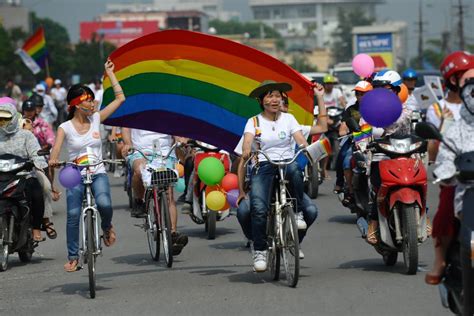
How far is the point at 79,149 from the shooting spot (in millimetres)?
11281

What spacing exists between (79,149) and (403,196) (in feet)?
9.46

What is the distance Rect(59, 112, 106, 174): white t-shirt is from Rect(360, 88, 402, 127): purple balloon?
8.79 ft

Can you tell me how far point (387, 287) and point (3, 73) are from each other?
3096 inches

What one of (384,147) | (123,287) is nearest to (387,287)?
(384,147)

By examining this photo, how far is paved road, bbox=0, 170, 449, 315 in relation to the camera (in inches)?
382

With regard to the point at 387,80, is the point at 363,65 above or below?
above

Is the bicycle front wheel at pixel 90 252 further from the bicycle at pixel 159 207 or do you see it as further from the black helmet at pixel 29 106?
the black helmet at pixel 29 106

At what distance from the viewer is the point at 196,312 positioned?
31.4ft

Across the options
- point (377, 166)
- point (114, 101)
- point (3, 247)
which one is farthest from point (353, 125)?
point (3, 247)

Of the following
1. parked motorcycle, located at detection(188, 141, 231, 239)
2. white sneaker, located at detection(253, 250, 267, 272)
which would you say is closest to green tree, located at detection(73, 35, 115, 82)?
parked motorcycle, located at detection(188, 141, 231, 239)

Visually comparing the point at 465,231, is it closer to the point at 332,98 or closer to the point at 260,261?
the point at 260,261

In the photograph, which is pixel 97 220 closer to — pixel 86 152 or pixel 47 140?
pixel 86 152

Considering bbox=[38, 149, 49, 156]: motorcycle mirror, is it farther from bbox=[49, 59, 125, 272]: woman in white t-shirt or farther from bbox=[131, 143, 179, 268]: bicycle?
bbox=[131, 143, 179, 268]: bicycle

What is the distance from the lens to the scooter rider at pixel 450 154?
24.5ft
